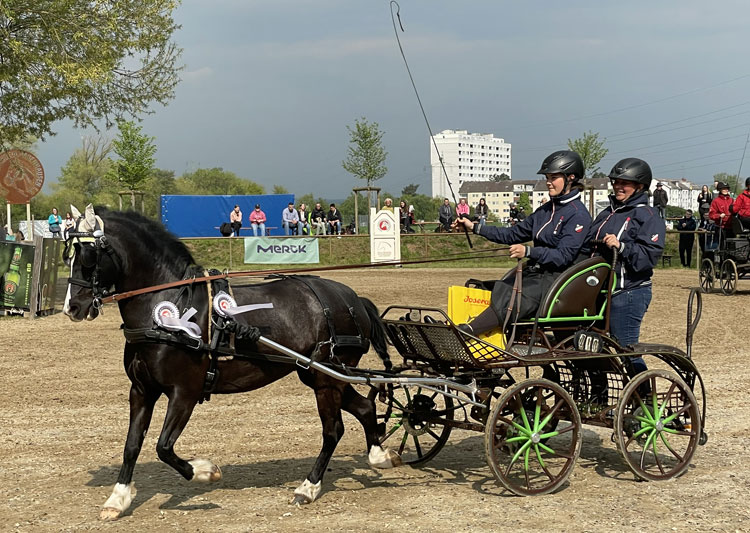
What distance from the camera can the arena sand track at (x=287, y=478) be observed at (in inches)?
221

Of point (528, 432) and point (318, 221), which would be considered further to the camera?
point (318, 221)

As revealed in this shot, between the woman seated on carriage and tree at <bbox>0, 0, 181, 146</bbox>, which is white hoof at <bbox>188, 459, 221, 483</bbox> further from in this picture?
tree at <bbox>0, 0, 181, 146</bbox>

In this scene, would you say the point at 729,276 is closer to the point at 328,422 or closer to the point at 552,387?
the point at 552,387

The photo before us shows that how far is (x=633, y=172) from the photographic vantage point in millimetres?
6730

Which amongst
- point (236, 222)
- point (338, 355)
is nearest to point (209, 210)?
point (236, 222)

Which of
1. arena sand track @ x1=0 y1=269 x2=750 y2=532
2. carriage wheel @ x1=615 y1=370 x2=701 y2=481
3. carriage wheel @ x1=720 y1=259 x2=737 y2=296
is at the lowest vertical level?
arena sand track @ x1=0 y1=269 x2=750 y2=532

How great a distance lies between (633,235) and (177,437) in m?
3.73

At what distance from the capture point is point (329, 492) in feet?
20.9

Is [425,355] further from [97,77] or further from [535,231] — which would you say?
[97,77]

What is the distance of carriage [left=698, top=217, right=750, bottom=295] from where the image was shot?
768 inches

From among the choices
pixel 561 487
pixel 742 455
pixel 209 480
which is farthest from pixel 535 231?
pixel 209 480

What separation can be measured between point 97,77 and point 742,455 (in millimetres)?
15822

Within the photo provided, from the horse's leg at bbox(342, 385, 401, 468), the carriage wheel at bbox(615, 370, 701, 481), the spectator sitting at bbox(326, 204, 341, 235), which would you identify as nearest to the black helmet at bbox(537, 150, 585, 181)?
the carriage wheel at bbox(615, 370, 701, 481)

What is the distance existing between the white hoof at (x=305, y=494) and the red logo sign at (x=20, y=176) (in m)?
13.2
